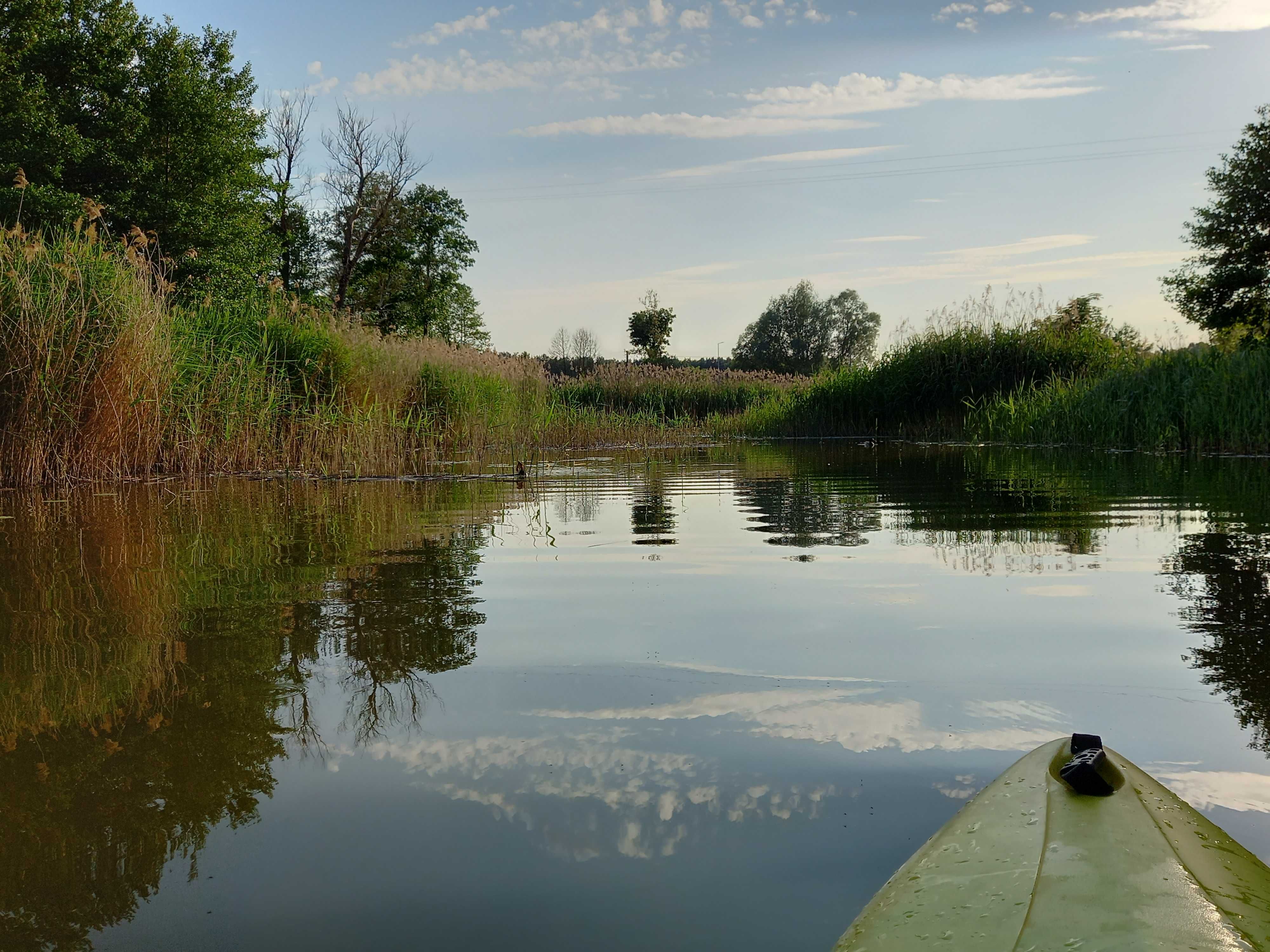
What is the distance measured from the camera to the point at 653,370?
28.0 metres

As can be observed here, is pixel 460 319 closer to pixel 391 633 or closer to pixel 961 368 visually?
pixel 961 368

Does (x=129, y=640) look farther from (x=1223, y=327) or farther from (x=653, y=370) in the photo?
(x=1223, y=327)

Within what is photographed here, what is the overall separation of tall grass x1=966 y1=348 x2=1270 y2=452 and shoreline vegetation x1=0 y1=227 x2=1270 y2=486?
3 centimetres

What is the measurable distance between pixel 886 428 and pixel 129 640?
18600mm

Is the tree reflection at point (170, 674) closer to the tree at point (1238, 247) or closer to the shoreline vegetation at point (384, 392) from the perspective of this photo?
the shoreline vegetation at point (384, 392)

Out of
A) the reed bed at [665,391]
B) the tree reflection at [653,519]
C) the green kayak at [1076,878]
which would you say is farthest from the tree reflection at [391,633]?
the reed bed at [665,391]

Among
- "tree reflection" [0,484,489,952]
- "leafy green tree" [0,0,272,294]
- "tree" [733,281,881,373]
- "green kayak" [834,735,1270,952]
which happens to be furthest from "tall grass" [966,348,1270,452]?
"tree" [733,281,881,373]

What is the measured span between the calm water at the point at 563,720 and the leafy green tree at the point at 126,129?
23.6 meters

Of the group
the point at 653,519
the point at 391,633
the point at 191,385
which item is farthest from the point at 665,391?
the point at 391,633

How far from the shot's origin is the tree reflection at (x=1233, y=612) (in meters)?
2.36

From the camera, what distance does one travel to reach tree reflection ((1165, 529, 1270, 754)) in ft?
7.75

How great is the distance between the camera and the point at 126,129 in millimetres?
25562

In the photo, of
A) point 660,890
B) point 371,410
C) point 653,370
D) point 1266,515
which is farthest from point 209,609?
point 653,370

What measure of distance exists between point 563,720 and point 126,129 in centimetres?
2846
